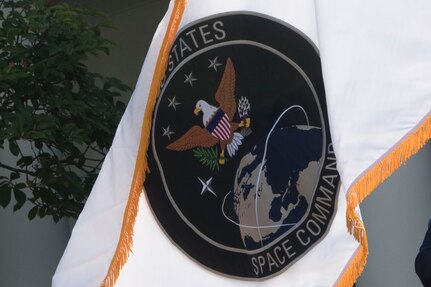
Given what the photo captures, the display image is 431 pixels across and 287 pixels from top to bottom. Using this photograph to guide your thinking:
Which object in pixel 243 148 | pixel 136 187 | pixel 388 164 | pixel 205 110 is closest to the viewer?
pixel 388 164

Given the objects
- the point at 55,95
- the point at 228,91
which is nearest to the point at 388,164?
the point at 228,91

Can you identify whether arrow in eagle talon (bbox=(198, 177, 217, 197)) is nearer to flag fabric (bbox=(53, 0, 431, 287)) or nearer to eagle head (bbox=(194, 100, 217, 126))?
flag fabric (bbox=(53, 0, 431, 287))

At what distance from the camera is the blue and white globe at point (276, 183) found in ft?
11.7

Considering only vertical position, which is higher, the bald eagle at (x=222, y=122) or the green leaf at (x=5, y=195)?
the bald eagle at (x=222, y=122)

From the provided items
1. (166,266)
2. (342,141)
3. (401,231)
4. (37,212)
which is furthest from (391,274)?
(342,141)

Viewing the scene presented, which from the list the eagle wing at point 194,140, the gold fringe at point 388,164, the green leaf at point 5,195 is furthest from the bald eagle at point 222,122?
the green leaf at point 5,195

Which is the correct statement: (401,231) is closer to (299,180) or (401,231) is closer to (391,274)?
(391,274)

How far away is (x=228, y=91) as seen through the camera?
3.81 meters

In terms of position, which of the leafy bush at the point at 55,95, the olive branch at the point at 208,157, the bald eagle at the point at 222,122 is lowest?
the leafy bush at the point at 55,95

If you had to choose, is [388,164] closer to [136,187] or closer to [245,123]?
[245,123]

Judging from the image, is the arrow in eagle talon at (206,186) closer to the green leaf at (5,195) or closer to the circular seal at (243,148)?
the circular seal at (243,148)

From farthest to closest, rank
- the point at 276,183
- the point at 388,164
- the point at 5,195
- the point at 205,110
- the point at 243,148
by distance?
the point at 5,195, the point at 205,110, the point at 243,148, the point at 276,183, the point at 388,164

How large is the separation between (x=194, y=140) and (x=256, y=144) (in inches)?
12.8

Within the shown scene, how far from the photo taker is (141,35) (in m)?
8.97
